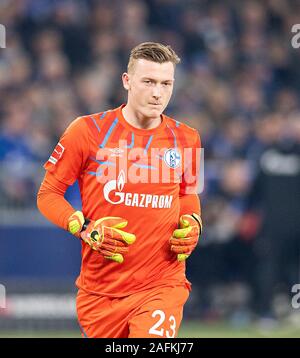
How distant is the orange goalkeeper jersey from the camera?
21.9 ft

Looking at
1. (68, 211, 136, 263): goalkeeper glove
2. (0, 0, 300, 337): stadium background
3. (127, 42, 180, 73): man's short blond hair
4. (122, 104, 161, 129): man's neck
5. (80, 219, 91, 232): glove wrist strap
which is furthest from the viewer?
(0, 0, 300, 337): stadium background

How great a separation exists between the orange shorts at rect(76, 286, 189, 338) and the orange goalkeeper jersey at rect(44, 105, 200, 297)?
60 millimetres

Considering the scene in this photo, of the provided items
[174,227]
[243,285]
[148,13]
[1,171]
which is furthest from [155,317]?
[148,13]

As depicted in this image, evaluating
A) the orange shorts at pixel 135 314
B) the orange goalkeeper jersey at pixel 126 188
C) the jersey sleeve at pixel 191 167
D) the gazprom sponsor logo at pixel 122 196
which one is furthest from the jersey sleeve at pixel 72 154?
the orange shorts at pixel 135 314

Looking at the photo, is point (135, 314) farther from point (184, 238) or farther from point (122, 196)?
point (122, 196)

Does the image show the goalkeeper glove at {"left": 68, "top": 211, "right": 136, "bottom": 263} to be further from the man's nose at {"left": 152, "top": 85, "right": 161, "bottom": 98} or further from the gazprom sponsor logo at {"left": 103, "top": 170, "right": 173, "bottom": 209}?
the man's nose at {"left": 152, "top": 85, "right": 161, "bottom": 98}

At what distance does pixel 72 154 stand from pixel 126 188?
0.42 m

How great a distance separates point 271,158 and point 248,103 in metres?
2.97

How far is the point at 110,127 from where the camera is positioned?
680 centimetres

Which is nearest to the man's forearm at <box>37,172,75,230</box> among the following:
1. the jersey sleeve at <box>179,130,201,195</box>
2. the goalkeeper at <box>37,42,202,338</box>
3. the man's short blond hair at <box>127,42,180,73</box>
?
Answer: the goalkeeper at <box>37,42,202,338</box>

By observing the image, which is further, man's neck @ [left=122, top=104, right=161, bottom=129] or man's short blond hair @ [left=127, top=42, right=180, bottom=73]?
man's neck @ [left=122, top=104, right=161, bottom=129]

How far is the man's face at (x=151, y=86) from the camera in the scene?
661 cm

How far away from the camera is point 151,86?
6633mm

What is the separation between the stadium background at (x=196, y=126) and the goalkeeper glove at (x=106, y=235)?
5.03 metres
